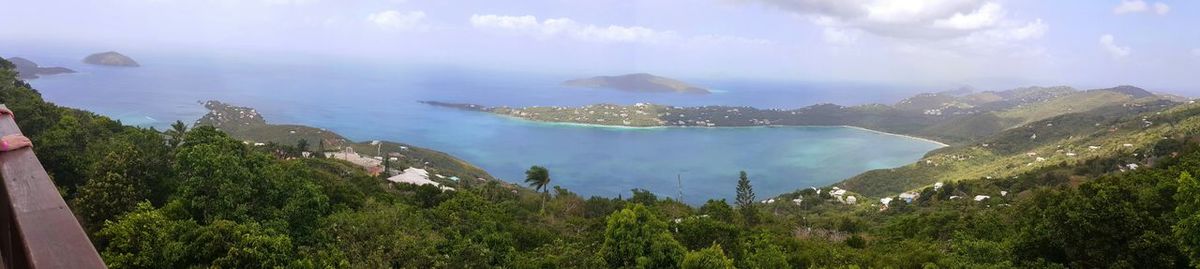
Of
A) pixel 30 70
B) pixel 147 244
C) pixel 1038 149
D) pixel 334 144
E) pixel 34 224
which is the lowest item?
pixel 334 144

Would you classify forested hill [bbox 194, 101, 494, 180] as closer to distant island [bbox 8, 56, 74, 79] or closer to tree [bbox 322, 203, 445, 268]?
tree [bbox 322, 203, 445, 268]

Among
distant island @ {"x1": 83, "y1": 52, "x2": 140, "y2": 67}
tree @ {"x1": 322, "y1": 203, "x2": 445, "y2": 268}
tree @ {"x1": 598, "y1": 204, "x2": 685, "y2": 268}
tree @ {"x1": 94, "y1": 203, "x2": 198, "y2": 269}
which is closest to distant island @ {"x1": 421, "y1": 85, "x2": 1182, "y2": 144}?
distant island @ {"x1": 83, "y1": 52, "x2": 140, "y2": 67}

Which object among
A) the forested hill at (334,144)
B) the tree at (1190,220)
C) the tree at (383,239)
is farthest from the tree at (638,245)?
the forested hill at (334,144)

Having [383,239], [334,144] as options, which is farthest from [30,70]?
[383,239]

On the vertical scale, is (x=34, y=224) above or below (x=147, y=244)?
above

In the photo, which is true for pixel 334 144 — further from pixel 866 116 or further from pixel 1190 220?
pixel 866 116

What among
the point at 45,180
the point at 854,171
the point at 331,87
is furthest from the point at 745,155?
the point at 331,87

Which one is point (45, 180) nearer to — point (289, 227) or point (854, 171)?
point (289, 227)
